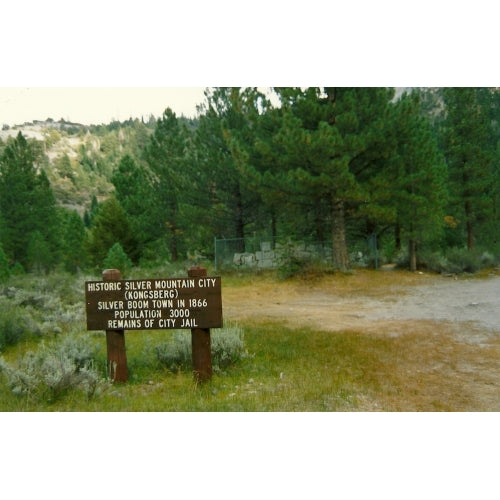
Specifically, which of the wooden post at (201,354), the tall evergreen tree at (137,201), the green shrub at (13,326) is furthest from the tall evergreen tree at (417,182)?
the green shrub at (13,326)

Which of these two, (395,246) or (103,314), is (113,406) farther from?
(395,246)

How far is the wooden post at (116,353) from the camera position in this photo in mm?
4781

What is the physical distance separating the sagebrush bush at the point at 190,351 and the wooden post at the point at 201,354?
0.37 meters

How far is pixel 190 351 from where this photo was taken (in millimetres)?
5277

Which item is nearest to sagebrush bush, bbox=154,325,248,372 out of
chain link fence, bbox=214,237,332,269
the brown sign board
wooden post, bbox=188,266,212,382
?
wooden post, bbox=188,266,212,382

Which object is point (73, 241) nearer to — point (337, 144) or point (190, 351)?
point (190, 351)

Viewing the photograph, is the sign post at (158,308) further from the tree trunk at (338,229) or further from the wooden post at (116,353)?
the tree trunk at (338,229)

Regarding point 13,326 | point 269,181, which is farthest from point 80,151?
point 269,181

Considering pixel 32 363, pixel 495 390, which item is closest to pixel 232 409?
pixel 32 363

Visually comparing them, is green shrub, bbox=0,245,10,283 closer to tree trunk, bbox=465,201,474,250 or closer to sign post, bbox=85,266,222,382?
sign post, bbox=85,266,222,382

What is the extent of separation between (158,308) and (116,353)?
27.6 inches

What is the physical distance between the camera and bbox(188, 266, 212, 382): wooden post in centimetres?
472

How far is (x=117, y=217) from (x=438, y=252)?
644cm

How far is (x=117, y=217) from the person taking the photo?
7.05m
